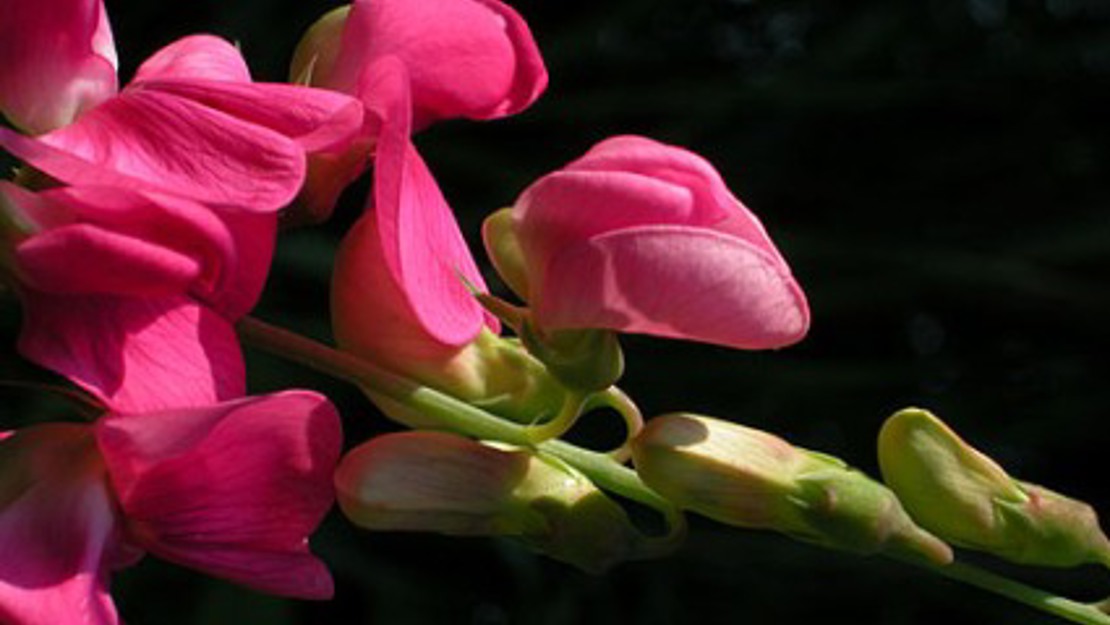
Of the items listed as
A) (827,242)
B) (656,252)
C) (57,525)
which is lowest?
(827,242)

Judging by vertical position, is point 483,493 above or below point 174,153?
below

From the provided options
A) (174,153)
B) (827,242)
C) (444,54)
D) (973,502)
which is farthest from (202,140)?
(827,242)

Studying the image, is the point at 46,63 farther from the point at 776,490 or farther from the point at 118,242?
the point at 776,490

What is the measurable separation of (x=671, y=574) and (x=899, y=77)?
1.48ft

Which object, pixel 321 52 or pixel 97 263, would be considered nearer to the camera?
pixel 97 263

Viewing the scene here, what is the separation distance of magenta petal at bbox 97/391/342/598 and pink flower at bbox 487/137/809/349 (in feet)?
0.27

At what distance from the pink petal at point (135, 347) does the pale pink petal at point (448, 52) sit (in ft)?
0.35

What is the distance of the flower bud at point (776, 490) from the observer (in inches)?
29.1

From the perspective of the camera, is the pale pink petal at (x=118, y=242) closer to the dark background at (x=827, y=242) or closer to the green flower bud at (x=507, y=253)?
the green flower bud at (x=507, y=253)

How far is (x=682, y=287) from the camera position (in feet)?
2.28

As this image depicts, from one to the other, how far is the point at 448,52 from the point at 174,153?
0.12 metres

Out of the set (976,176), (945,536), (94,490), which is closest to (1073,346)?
(976,176)

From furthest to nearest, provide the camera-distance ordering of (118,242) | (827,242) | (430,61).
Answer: (827,242) < (430,61) < (118,242)

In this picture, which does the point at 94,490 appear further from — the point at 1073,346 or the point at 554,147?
the point at 1073,346
